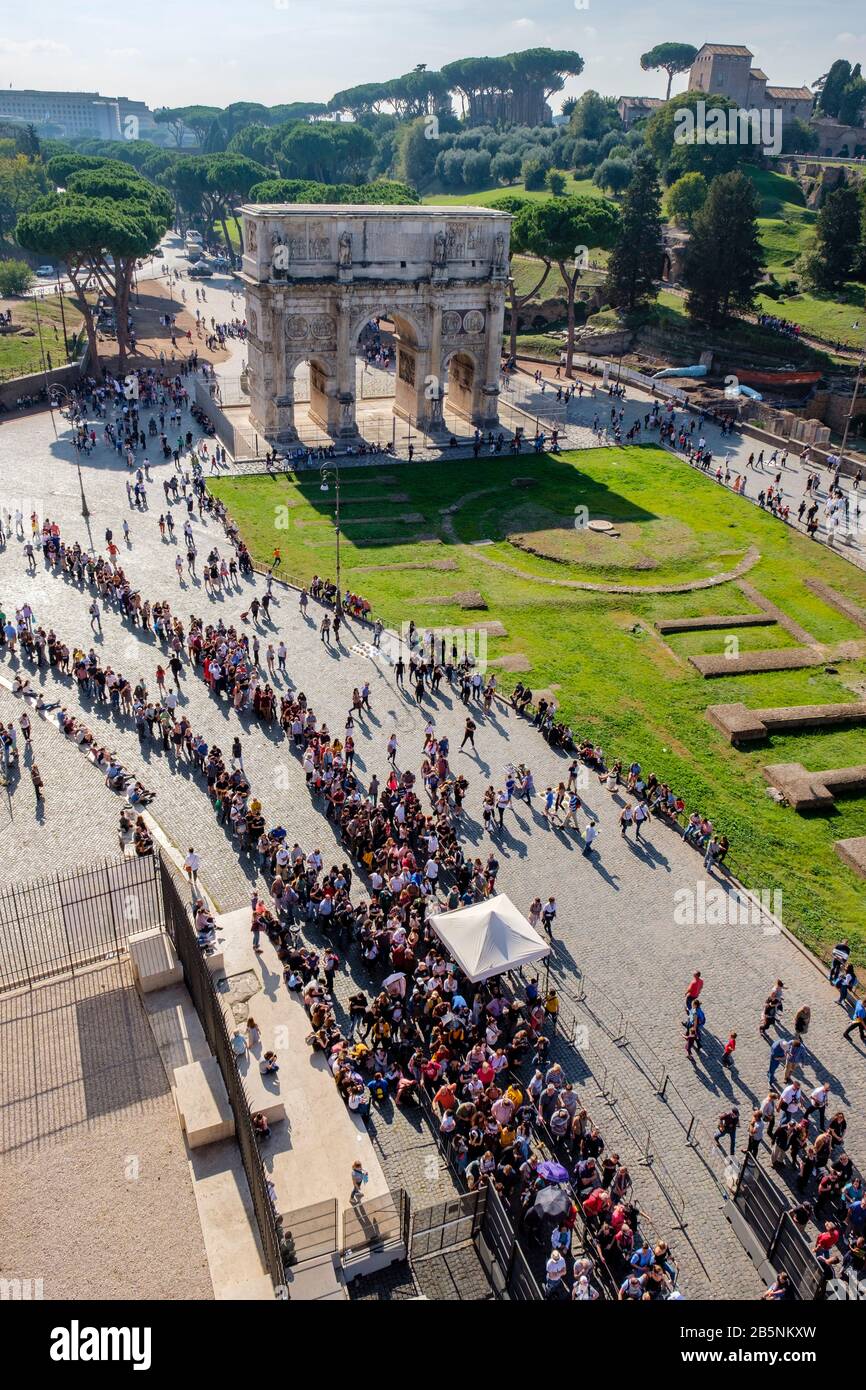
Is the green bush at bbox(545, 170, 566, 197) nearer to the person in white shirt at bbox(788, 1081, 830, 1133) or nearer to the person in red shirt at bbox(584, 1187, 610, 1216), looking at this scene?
the person in white shirt at bbox(788, 1081, 830, 1133)

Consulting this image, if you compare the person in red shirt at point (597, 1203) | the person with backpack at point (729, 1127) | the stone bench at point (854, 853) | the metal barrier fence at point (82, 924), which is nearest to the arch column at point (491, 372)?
the stone bench at point (854, 853)

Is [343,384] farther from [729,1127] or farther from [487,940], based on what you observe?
[729,1127]

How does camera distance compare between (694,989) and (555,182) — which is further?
(555,182)

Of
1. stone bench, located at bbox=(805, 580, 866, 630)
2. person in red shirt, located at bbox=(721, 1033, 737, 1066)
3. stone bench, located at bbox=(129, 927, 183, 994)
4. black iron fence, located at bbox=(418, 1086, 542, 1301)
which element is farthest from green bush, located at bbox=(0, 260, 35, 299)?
black iron fence, located at bbox=(418, 1086, 542, 1301)

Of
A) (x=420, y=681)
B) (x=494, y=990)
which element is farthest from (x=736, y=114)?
(x=494, y=990)

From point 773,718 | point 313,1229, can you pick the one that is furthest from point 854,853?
point 313,1229
